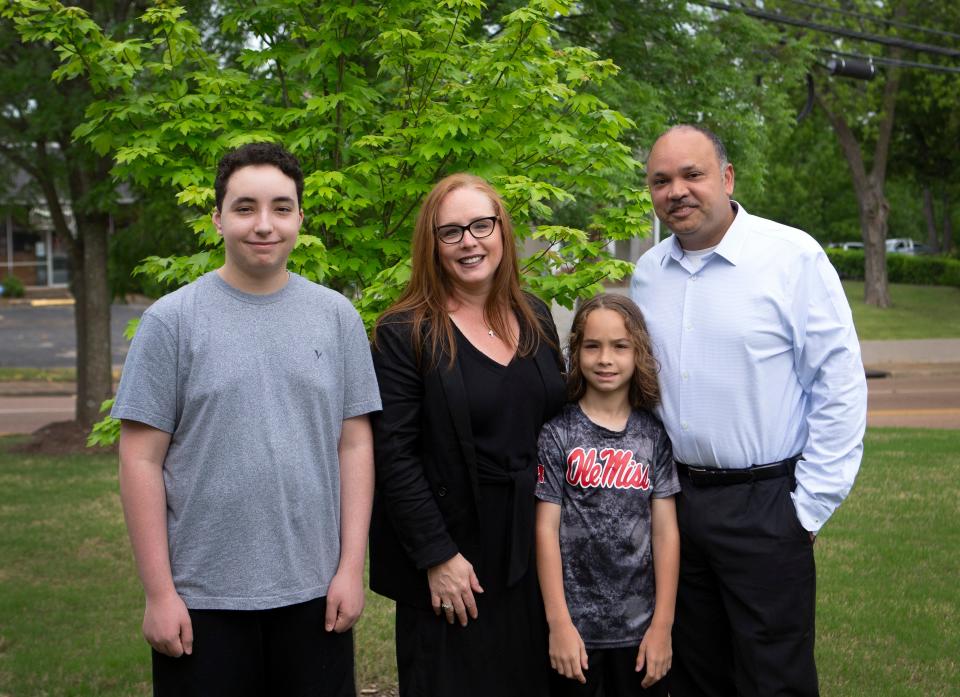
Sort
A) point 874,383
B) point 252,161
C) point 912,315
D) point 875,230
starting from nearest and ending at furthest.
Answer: point 252,161
point 874,383
point 912,315
point 875,230

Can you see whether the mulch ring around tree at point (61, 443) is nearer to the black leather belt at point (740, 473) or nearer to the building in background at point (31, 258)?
the black leather belt at point (740, 473)

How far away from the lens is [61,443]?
13.0 meters

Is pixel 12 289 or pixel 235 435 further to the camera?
pixel 12 289

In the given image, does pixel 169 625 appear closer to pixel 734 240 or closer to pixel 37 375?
pixel 734 240

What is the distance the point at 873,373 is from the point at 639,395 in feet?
64.0

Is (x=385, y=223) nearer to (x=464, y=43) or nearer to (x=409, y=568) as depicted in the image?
(x=464, y=43)

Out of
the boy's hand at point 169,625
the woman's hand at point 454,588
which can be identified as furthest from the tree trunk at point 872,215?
the boy's hand at point 169,625

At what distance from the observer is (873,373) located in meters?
21.2

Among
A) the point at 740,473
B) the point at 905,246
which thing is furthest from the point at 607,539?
the point at 905,246

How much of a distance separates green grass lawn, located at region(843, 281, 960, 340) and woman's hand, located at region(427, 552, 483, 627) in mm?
25331

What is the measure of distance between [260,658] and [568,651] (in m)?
0.93

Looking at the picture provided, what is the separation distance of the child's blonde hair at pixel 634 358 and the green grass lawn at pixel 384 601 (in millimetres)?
2481

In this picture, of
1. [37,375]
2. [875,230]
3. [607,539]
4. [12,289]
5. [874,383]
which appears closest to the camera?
[607,539]

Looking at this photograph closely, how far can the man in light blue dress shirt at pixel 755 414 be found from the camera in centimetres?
315
